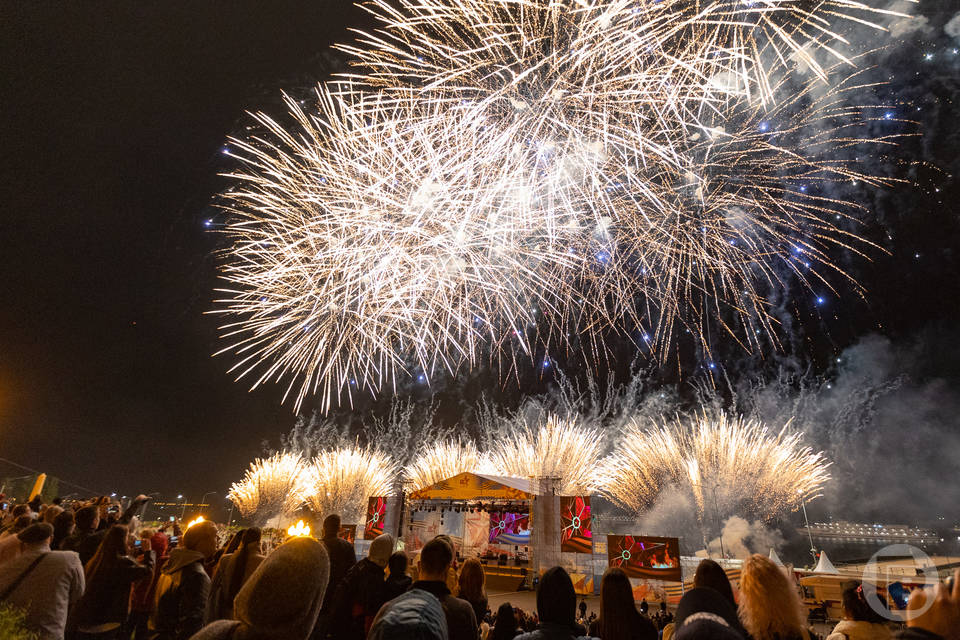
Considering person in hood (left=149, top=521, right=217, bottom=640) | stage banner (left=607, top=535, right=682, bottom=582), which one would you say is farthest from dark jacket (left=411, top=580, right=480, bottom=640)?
stage banner (left=607, top=535, right=682, bottom=582)

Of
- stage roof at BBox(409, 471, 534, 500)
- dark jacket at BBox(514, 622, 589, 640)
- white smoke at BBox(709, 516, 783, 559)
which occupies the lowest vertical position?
white smoke at BBox(709, 516, 783, 559)

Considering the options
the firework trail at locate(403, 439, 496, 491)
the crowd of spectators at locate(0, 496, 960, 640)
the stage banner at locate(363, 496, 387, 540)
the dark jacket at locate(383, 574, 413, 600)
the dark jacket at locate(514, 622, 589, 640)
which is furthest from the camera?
the firework trail at locate(403, 439, 496, 491)

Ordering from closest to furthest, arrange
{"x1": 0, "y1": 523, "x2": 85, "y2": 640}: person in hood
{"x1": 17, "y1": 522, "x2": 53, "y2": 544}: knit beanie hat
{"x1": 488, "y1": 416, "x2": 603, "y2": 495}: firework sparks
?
{"x1": 0, "y1": 523, "x2": 85, "y2": 640}: person in hood, {"x1": 17, "y1": 522, "x2": 53, "y2": 544}: knit beanie hat, {"x1": 488, "y1": 416, "x2": 603, "y2": 495}: firework sparks

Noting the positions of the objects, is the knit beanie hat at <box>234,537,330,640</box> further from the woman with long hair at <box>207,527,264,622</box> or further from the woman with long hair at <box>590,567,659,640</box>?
the woman with long hair at <box>207,527,264,622</box>

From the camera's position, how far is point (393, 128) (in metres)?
Result: 10.5

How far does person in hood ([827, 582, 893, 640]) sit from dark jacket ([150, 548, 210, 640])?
4.88 metres

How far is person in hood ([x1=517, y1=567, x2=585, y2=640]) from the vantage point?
7.18 ft

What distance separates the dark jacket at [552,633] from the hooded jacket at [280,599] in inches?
38.8

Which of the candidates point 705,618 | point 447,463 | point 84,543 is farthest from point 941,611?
point 447,463

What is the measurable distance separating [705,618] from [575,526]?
11.7 metres

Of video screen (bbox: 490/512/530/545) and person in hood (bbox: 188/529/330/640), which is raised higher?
person in hood (bbox: 188/529/330/640)

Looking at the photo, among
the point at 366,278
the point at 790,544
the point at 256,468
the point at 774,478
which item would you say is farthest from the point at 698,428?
the point at 790,544

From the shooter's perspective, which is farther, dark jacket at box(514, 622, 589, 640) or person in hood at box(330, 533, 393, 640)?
person in hood at box(330, 533, 393, 640)

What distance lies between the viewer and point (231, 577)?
3859 mm
